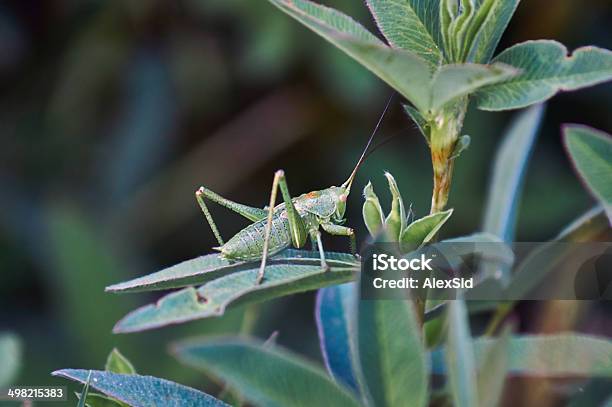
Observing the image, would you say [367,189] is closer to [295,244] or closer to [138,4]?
[295,244]

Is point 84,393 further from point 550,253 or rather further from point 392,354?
point 550,253

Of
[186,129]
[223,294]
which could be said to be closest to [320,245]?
[223,294]

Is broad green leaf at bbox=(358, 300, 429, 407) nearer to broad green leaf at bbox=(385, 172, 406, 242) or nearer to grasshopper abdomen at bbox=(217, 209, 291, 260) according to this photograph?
broad green leaf at bbox=(385, 172, 406, 242)

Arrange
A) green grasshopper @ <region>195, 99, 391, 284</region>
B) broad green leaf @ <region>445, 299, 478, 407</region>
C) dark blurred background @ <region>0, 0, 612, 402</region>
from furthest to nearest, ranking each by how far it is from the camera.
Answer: dark blurred background @ <region>0, 0, 612, 402</region> < green grasshopper @ <region>195, 99, 391, 284</region> < broad green leaf @ <region>445, 299, 478, 407</region>

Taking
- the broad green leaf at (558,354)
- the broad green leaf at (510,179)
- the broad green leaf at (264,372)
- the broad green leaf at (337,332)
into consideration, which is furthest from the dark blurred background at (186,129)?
the broad green leaf at (264,372)

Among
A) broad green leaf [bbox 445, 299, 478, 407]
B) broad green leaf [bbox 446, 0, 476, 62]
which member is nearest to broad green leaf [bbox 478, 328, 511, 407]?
broad green leaf [bbox 445, 299, 478, 407]

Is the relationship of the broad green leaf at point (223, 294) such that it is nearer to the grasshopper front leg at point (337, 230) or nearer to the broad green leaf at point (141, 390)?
the broad green leaf at point (141, 390)

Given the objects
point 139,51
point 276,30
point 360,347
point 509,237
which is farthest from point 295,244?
point 139,51
